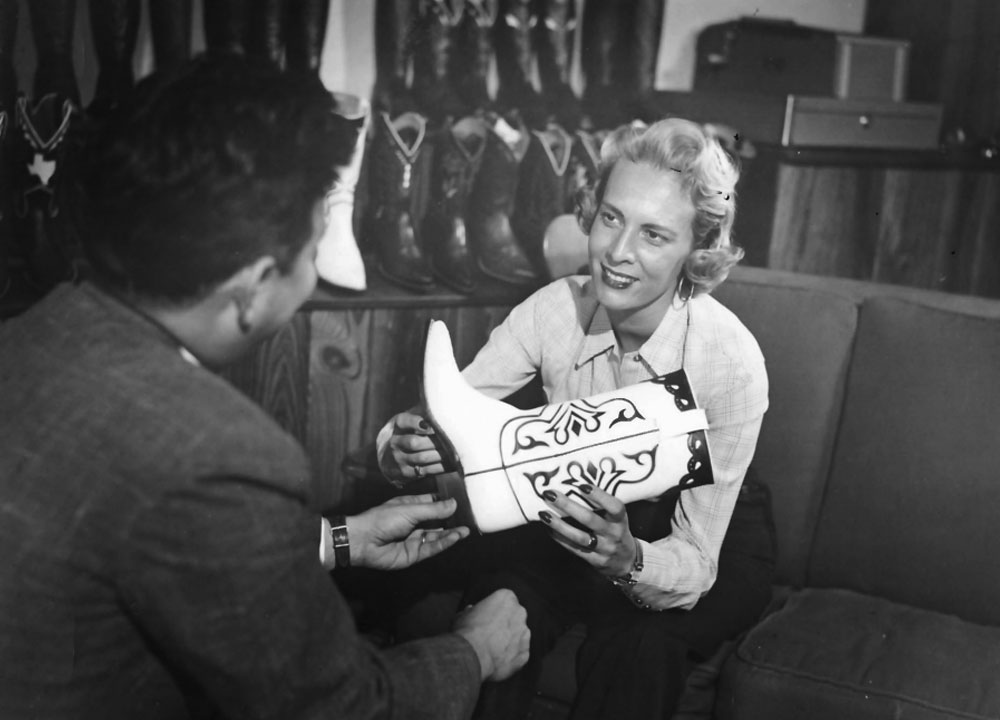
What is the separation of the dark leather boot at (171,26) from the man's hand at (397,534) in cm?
48

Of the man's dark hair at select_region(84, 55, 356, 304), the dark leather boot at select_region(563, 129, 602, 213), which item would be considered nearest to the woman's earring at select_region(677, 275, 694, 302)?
the dark leather boot at select_region(563, 129, 602, 213)

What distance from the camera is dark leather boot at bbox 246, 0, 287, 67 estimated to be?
1028 mm

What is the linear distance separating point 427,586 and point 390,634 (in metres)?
0.06

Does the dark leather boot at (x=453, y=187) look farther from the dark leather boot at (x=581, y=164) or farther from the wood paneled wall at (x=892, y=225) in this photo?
the wood paneled wall at (x=892, y=225)

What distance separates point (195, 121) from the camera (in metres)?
0.70

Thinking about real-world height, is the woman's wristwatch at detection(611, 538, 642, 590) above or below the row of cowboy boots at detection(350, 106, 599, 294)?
below

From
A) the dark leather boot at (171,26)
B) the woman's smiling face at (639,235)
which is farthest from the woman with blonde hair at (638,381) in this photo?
the dark leather boot at (171,26)

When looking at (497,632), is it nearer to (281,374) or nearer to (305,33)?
(281,374)

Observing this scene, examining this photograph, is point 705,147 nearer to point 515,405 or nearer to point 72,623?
point 515,405

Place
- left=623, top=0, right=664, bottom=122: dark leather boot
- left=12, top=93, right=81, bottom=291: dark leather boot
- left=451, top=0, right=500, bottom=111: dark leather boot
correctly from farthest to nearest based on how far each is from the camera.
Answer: left=623, top=0, right=664, bottom=122: dark leather boot
left=451, top=0, right=500, bottom=111: dark leather boot
left=12, top=93, right=81, bottom=291: dark leather boot

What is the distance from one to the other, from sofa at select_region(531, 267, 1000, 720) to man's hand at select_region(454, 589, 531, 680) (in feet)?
0.60

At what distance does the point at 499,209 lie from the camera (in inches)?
47.8

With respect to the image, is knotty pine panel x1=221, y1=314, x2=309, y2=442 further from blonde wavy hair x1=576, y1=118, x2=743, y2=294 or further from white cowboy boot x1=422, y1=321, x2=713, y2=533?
blonde wavy hair x1=576, y1=118, x2=743, y2=294

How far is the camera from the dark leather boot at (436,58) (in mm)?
1175
